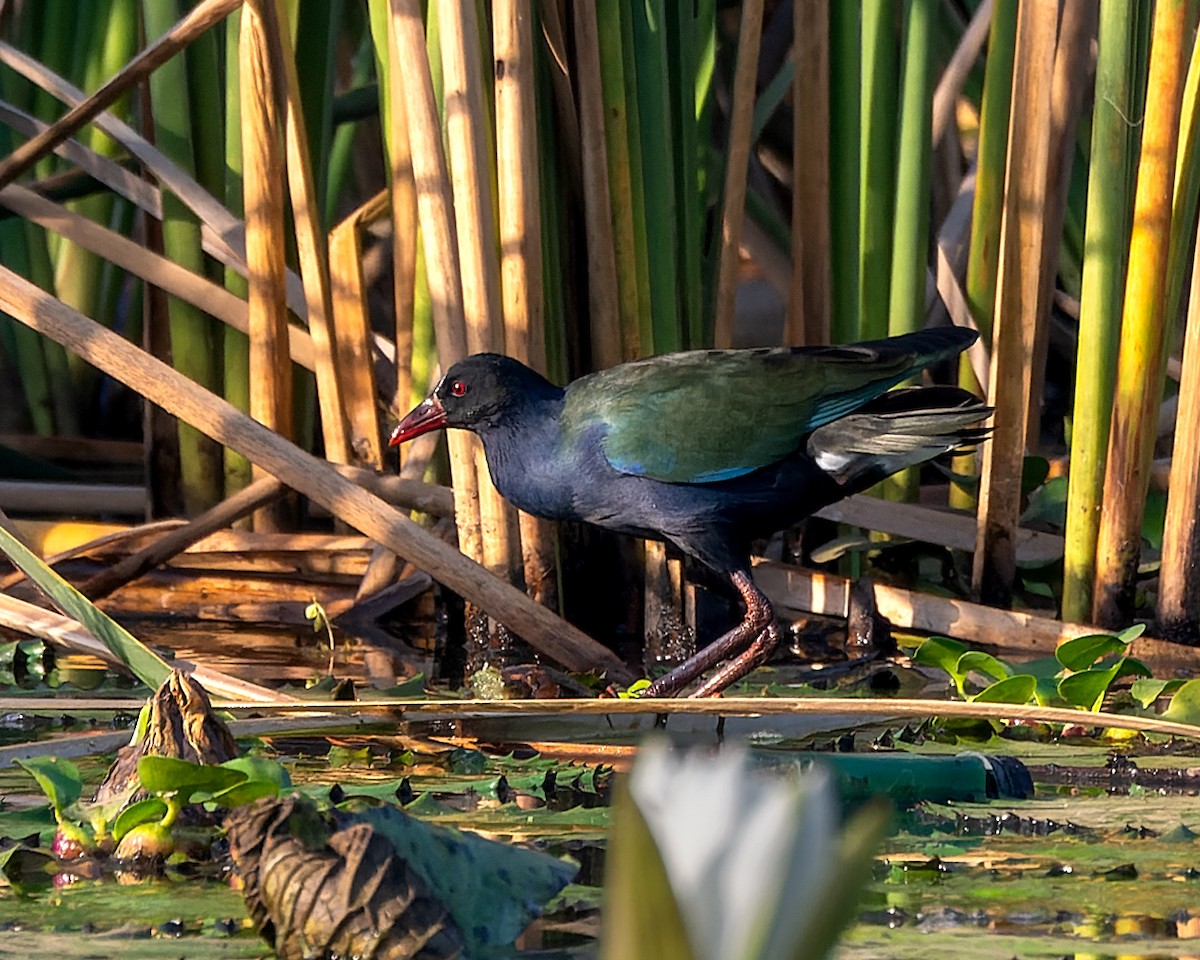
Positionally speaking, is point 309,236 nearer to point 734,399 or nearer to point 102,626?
point 734,399

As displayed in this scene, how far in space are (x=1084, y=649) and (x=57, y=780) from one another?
139cm

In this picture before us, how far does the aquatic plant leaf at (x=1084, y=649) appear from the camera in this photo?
239 centimetres

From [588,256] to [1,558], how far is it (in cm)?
129

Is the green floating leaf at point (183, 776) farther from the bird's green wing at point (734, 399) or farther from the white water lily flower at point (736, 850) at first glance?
the bird's green wing at point (734, 399)

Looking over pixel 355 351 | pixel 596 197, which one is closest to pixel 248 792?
pixel 596 197

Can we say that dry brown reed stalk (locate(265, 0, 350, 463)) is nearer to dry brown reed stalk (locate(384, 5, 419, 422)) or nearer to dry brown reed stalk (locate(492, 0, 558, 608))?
dry brown reed stalk (locate(384, 5, 419, 422))

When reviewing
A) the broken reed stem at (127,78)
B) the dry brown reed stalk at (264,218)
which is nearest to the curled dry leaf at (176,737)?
the dry brown reed stalk at (264,218)

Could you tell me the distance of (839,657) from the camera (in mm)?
3172

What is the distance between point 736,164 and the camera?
10.8ft

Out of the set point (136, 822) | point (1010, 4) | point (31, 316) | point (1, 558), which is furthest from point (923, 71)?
point (136, 822)

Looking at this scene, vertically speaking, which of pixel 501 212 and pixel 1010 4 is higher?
pixel 1010 4

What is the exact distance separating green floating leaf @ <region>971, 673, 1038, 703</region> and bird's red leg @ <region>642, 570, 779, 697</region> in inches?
23.7

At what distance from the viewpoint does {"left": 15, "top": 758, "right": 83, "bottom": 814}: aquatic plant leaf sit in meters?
1.64

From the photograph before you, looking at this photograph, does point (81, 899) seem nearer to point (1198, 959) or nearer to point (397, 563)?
point (1198, 959)
